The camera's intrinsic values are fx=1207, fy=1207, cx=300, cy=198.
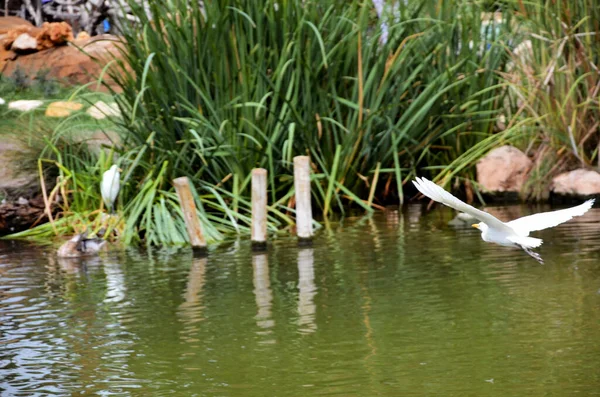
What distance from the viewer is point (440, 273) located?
352 inches

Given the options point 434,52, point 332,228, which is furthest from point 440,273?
point 434,52

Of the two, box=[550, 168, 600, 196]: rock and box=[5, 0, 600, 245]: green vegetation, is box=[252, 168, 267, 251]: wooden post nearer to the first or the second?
box=[5, 0, 600, 245]: green vegetation

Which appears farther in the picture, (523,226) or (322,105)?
(322,105)

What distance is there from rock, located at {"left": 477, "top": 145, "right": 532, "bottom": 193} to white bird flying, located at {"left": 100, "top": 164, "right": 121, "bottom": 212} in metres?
3.96

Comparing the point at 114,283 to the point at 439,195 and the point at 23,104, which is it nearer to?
the point at 439,195

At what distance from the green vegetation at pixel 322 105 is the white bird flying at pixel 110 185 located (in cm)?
22

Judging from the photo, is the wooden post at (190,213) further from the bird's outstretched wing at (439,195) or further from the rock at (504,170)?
the bird's outstretched wing at (439,195)

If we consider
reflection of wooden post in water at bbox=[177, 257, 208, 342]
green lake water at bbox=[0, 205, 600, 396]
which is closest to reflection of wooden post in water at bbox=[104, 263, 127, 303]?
green lake water at bbox=[0, 205, 600, 396]

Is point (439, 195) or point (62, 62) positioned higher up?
point (62, 62)

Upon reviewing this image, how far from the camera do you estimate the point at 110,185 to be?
11102 mm

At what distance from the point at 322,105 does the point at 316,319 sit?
480 centimetres

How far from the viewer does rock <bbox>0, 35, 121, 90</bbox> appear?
1659 cm

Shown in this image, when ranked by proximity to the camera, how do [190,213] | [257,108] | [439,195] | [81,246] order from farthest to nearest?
1. [257,108]
2. [81,246]
3. [190,213]
4. [439,195]

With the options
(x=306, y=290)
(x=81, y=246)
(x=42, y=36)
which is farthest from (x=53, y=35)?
(x=306, y=290)
